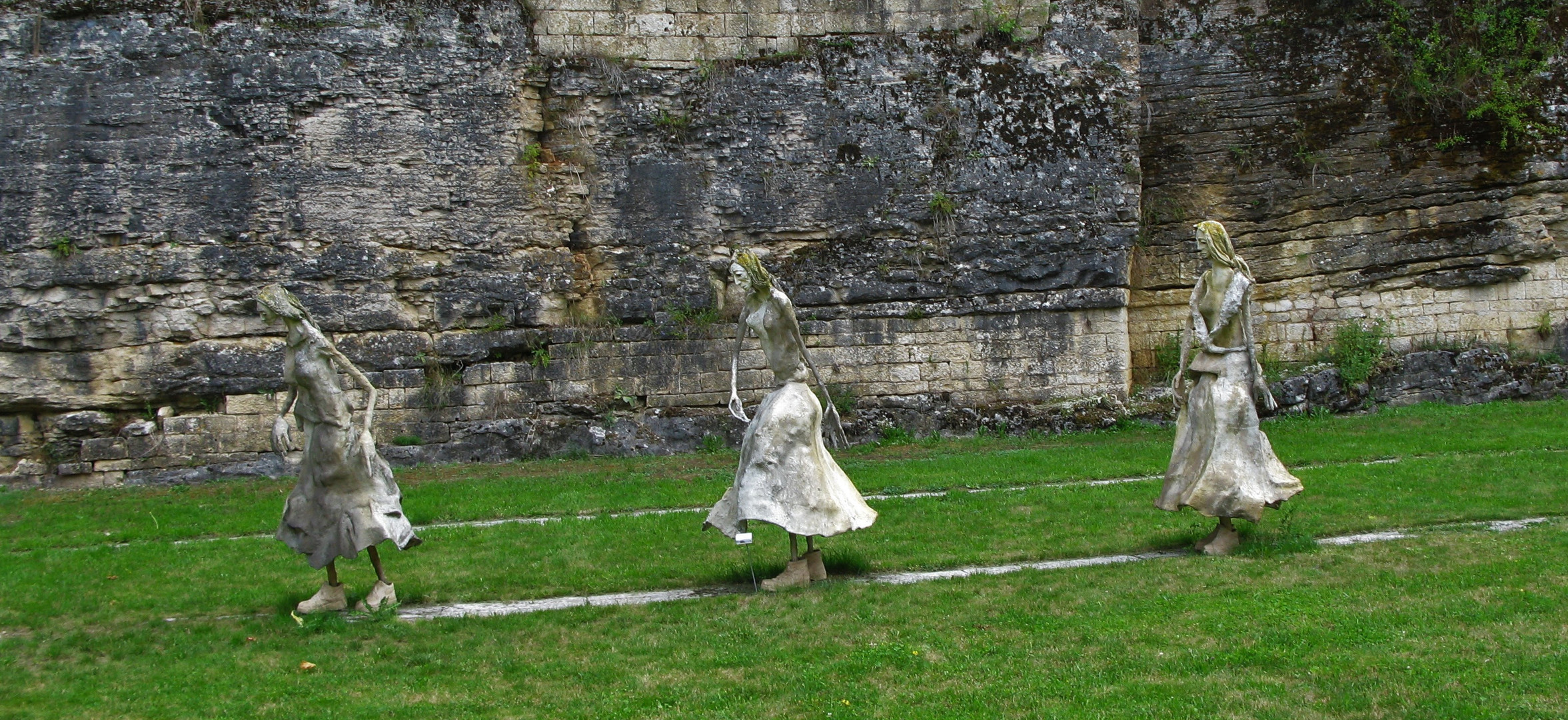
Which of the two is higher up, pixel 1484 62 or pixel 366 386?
pixel 1484 62

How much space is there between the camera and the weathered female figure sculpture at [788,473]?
24.5 feet

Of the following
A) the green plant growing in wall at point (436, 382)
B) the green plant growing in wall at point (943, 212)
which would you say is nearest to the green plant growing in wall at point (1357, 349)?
the green plant growing in wall at point (943, 212)

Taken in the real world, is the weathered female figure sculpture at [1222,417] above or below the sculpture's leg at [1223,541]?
above

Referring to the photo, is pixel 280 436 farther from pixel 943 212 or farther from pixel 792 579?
pixel 943 212

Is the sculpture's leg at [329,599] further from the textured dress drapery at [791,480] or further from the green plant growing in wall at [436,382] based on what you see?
the green plant growing in wall at [436,382]

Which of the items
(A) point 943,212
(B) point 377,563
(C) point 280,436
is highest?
(A) point 943,212

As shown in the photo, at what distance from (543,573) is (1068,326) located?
9.86 meters

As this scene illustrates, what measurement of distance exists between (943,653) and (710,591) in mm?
2154

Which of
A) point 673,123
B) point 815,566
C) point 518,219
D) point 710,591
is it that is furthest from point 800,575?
point 673,123

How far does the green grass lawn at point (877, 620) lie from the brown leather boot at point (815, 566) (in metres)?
0.17

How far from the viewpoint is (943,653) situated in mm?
6023

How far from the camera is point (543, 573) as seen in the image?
8.50 metres

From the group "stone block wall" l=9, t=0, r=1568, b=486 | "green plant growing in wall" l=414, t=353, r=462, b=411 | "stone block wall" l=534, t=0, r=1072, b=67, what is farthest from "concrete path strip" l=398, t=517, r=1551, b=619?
"stone block wall" l=534, t=0, r=1072, b=67

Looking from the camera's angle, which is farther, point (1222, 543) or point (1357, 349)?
point (1357, 349)
